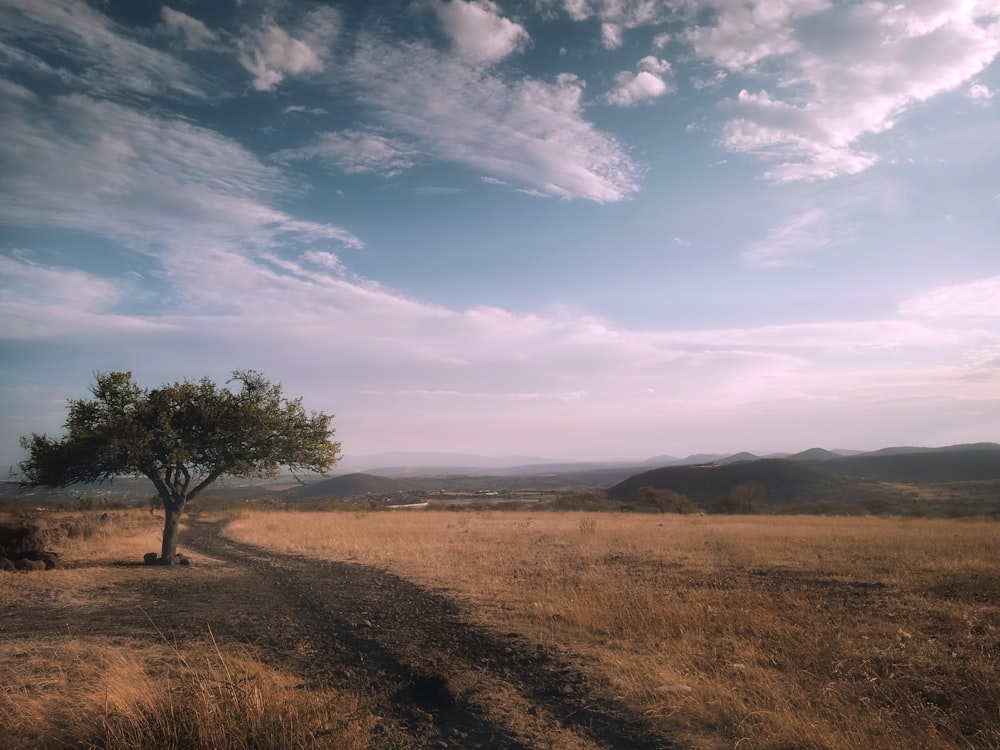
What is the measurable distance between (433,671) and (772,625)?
5673 millimetres

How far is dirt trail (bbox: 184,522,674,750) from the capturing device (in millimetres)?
5918

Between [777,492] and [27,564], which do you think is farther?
[777,492]

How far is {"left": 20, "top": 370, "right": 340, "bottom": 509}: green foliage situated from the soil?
3944mm

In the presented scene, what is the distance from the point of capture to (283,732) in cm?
530

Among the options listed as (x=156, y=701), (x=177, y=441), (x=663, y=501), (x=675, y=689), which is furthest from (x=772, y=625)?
(x=663, y=501)

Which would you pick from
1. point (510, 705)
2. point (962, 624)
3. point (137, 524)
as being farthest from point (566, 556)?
point (137, 524)

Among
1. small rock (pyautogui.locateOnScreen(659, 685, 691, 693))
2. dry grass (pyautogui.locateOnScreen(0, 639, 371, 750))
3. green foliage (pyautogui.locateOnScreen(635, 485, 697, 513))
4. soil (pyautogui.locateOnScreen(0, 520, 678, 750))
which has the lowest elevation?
green foliage (pyautogui.locateOnScreen(635, 485, 697, 513))

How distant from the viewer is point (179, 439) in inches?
766

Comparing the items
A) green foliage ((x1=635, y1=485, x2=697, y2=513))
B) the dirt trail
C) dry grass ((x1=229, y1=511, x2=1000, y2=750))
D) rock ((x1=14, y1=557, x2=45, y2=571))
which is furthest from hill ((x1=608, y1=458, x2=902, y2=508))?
the dirt trail

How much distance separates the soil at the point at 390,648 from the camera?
19.8 feet

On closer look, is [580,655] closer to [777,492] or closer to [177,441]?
[177,441]

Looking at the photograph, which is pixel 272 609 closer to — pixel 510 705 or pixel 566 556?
pixel 510 705

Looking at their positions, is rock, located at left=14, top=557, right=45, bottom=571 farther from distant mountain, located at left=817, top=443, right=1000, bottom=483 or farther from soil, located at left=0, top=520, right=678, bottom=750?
distant mountain, located at left=817, top=443, right=1000, bottom=483

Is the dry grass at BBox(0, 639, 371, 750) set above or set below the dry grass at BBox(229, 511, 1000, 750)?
above
